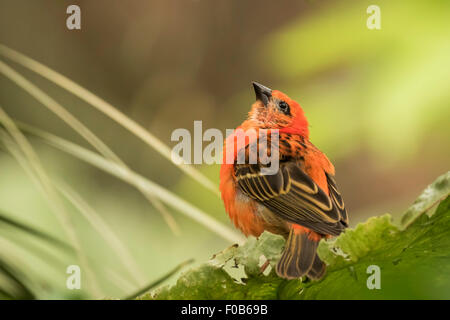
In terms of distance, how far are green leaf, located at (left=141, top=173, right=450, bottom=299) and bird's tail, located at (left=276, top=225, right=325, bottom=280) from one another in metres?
0.02

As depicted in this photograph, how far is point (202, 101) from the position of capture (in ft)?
5.67

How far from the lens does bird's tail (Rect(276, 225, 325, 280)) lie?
0.86 meters

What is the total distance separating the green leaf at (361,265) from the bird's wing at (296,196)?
112 mm

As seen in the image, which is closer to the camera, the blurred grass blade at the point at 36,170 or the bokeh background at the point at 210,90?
the blurred grass blade at the point at 36,170

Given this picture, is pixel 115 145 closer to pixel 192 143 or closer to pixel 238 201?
pixel 192 143

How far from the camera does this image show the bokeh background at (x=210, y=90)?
1405 millimetres

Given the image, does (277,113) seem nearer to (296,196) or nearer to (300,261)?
(296,196)

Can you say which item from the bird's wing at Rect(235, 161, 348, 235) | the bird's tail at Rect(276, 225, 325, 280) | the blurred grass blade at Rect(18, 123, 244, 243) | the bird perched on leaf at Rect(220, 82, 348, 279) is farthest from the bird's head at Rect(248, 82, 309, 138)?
the bird's tail at Rect(276, 225, 325, 280)

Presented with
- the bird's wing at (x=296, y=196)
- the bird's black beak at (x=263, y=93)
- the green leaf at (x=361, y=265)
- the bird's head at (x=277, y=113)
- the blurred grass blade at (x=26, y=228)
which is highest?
the bird's black beak at (x=263, y=93)

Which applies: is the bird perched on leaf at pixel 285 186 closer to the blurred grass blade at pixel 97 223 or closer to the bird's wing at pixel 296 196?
the bird's wing at pixel 296 196

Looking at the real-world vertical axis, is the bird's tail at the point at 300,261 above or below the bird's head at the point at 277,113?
below

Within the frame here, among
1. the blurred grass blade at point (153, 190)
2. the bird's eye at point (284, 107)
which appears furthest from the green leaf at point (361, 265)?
the bird's eye at point (284, 107)

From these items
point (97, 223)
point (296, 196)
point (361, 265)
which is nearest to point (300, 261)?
point (361, 265)

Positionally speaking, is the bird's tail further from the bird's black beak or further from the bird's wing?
the bird's black beak
